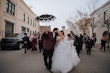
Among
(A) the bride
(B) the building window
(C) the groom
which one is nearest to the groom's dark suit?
(C) the groom

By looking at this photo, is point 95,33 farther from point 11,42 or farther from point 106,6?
point 11,42

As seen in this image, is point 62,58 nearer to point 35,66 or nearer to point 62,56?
point 62,56

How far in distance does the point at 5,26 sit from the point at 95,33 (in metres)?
20.5

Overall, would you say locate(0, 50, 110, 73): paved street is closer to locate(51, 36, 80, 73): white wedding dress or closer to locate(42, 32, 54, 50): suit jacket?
locate(51, 36, 80, 73): white wedding dress

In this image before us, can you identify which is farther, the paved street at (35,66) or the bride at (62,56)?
the paved street at (35,66)

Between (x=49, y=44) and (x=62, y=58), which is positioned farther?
(x=49, y=44)

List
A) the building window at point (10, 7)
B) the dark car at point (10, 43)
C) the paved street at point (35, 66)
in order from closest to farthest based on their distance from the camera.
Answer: the paved street at point (35, 66) < the dark car at point (10, 43) < the building window at point (10, 7)

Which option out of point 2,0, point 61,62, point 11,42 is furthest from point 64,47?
point 2,0

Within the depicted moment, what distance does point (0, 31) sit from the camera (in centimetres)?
→ 1902

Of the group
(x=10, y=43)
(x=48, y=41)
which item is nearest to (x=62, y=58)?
(x=48, y=41)

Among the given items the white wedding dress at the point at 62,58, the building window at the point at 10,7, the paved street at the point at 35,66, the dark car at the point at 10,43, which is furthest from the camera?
the building window at the point at 10,7

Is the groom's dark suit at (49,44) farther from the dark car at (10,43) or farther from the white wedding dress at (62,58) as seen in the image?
the dark car at (10,43)

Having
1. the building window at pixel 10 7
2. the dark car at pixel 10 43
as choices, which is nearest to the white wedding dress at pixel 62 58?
the dark car at pixel 10 43

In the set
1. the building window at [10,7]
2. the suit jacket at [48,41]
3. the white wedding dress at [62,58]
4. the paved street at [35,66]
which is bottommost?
the paved street at [35,66]
